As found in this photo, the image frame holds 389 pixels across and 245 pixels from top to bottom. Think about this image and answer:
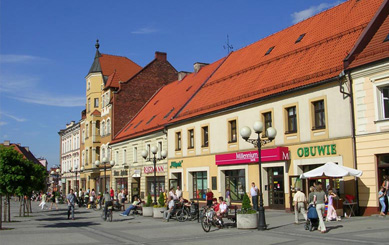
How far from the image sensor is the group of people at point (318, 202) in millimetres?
15636

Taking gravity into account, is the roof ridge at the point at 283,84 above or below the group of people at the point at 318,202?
above

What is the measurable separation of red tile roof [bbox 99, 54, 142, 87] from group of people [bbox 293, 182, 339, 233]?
38861 millimetres

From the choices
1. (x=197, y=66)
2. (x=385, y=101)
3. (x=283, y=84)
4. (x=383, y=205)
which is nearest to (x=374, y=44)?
(x=385, y=101)

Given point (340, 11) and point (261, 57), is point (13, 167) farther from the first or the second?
point (340, 11)

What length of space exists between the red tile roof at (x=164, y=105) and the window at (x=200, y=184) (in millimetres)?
6664

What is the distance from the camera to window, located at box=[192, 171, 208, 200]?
32.1 m

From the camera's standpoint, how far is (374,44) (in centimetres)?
2050

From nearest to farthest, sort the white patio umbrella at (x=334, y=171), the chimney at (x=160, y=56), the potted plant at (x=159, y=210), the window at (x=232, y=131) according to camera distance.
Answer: the white patio umbrella at (x=334, y=171) < the potted plant at (x=159, y=210) < the window at (x=232, y=131) < the chimney at (x=160, y=56)

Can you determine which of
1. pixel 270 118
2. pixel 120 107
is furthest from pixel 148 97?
pixel 270 118

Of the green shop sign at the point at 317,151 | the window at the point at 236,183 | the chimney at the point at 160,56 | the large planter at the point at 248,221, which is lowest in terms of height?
the large planter at the point at 248,221

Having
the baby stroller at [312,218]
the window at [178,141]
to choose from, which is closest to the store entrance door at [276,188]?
the baby stroller at [312,218]

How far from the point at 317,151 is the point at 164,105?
A: 23.9 metres

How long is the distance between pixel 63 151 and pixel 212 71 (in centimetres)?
4750

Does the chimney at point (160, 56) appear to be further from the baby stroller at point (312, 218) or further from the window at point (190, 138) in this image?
the baby stroller at point (312, 218)
